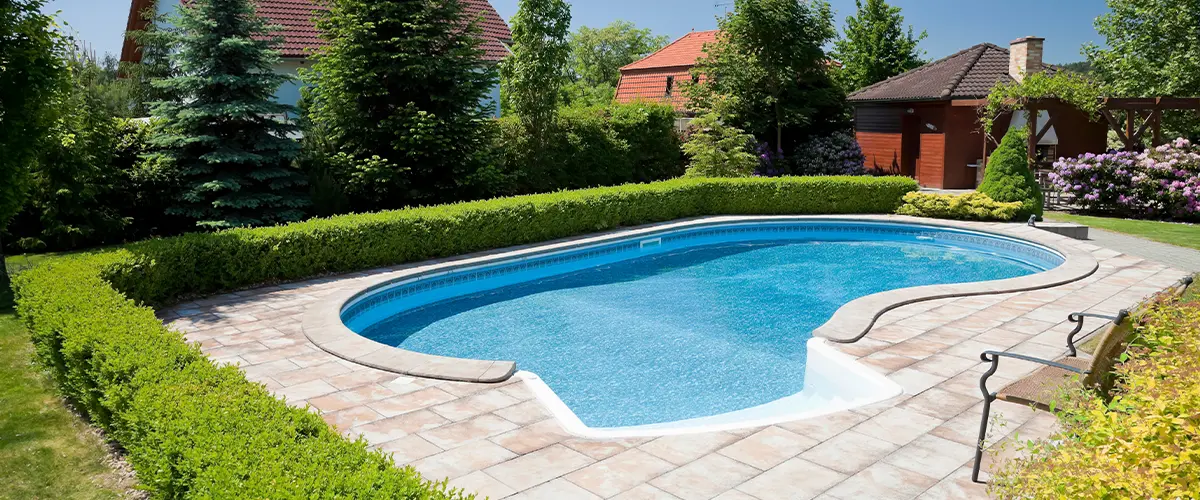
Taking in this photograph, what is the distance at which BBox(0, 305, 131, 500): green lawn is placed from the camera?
5.06 m

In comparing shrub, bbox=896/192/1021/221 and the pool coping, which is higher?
shrub, bbox=896/192/1021/221

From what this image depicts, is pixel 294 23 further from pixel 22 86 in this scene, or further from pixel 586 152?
pixel 22 86

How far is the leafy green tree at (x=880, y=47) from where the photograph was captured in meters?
36.9

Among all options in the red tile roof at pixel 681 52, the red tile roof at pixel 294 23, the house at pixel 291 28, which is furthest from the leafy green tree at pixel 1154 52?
the house at pixel 291 28

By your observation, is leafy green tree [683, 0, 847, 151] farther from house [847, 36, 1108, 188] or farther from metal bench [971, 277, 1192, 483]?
metal bench [971, 277, 1192, 483]

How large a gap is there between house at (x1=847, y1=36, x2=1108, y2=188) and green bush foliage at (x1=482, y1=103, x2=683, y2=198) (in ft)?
24.3

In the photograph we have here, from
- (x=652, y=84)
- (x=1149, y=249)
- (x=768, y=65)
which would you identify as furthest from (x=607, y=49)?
(x=1149, y=249)

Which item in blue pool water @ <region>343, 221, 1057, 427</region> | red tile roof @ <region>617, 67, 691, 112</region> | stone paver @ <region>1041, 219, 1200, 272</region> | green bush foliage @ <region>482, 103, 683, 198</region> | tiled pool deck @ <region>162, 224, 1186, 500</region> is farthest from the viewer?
red tile roof @ <region>617, 67, 691, 112</region>

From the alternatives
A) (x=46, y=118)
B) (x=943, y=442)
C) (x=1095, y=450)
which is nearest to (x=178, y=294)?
(x=46, y=118)

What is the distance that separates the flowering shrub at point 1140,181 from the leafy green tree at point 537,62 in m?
11.9

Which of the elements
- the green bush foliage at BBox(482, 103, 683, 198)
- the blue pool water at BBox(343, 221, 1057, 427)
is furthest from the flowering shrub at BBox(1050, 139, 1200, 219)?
the green bush foliage at BBox(482, 103, 683, 198)

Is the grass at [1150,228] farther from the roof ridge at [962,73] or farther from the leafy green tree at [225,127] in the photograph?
the leafy green tree at [225,127]

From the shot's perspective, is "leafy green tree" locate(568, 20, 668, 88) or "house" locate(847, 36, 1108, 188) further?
"leafy green tree" locate(568, 20, 668, 88)

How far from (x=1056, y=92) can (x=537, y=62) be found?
12257mm
